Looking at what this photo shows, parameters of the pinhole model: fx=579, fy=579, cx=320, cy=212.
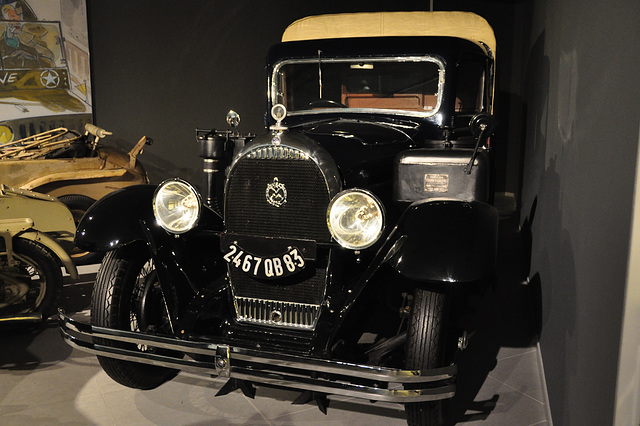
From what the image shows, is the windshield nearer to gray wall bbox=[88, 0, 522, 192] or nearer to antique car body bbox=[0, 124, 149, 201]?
antique car body bbox=[0, 124, 149, 201]

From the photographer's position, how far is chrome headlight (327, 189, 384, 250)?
208cm

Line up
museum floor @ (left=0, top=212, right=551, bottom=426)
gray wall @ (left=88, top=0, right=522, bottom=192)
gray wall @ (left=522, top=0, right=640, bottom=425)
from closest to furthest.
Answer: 1. gray wall @ (left=522, top=0, right=640, bottom=425)
2. museum floor @ (left=0, top=212, right=551, bottom=426)
3. gray wall @ (left=88, top=0, right=522, bottom=192)

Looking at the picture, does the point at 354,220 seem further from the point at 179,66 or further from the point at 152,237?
the point at 179,66

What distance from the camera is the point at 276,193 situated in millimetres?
2275

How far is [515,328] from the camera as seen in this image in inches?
134

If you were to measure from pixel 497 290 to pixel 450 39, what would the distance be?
5.93ft

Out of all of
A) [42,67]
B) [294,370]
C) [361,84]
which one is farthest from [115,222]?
[42,67]

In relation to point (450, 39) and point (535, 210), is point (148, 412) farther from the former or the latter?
point (535, 210)

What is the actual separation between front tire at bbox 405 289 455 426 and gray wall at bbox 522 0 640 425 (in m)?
0.43

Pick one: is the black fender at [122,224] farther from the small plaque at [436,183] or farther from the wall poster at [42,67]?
the wall poster at [42,67]

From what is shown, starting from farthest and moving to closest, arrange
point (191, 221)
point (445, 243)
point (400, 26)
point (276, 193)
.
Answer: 1. point (400, 26)
2. point (191, 221)
3. point (276, 193)
4. point (445, 243)

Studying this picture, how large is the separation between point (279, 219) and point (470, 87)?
1681 mm

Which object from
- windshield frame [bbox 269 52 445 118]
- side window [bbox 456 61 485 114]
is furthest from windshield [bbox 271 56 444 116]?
side window [bbox 456 61 485 114]

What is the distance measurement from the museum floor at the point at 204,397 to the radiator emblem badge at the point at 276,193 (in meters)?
0.82
